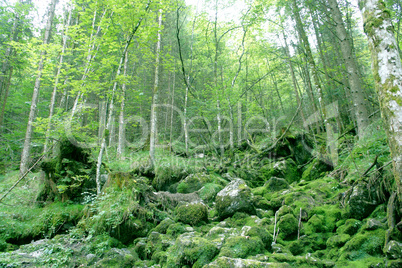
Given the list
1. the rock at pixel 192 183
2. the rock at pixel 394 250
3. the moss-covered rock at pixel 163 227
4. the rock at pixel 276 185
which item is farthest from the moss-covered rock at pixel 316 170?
the moss-covered rock at pixel 163 227

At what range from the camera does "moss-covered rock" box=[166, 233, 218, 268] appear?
11.9ft

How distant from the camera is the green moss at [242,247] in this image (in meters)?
3.61

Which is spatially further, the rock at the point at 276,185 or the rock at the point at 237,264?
the rock at the point at 276,185

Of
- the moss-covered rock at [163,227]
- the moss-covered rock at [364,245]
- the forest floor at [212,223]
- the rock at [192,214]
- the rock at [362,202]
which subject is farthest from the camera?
the rock at [192,214]

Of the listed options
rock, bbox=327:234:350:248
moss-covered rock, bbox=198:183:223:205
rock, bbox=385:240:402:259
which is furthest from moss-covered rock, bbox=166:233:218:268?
moss-covered rock, bbox=198:183:223:205

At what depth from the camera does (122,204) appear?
559 centimetres

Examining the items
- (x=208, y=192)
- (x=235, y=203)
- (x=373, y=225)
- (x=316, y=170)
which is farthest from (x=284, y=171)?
(x=373, y=225)

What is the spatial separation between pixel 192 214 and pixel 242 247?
7.59 feet

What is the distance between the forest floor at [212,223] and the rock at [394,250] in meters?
0.01

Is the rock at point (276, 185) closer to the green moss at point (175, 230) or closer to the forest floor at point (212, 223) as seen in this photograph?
the forest floor at point (212, 223)

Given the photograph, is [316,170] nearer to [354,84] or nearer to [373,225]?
[354,84]

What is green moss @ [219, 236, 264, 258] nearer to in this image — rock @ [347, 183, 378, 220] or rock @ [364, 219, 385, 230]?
rock @ [364, 219, 385, 230]

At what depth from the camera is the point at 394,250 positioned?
9.76ft

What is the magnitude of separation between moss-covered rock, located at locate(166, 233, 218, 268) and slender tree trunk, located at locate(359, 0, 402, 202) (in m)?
3.09
